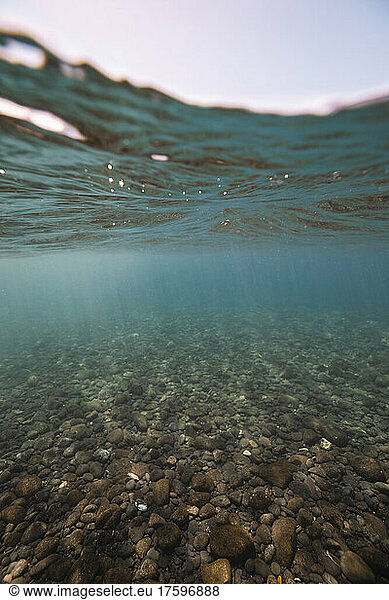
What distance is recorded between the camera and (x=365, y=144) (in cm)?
650

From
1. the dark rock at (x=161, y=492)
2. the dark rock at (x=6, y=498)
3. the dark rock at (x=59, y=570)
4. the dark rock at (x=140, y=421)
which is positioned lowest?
the dark rock at (x=140, y=421)

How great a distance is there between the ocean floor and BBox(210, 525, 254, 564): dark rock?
0.02m

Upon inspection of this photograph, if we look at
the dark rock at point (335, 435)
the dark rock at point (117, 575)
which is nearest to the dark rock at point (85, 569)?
the dark rock at point (117, 575)

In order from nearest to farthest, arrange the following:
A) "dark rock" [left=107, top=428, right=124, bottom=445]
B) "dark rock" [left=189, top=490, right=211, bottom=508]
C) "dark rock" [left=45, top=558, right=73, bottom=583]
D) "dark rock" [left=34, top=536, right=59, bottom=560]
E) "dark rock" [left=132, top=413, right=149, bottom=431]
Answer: "dark rock" [left=45, top=558, right=73, bottom=583] < "dark rock" [left=34, top=536, right=59, bottom=560] < "dark rock" [left=189, top=490, right=211, bottom=508] < "dark rock" [left=107, top=428, right=124, bottom=445] < "dark rock" [left=132, top=413, right=149, bottom=431]

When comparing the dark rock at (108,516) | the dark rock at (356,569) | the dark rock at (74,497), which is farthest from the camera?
the dark rock at (74,497)

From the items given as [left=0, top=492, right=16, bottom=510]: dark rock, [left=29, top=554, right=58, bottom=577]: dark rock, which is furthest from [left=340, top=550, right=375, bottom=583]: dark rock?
[left=0, top=492, right=16, bottom=510]: dark rock

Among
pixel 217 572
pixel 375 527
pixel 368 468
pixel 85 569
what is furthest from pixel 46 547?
pixel 368 468

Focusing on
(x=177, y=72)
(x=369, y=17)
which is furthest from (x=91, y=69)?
(x=369, y=17)

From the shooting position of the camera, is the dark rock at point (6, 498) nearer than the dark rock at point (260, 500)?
No

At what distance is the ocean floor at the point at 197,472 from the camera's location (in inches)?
157

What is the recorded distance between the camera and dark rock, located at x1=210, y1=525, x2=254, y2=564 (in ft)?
13.2

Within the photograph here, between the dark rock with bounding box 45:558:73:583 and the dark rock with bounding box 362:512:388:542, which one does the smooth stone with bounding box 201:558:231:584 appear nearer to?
the dark rock with bounding box 45:558:73:583

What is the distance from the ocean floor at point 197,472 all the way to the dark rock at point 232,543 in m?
0.02

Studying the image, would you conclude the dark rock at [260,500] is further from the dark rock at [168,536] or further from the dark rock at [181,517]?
the dark rock at [168,536]
